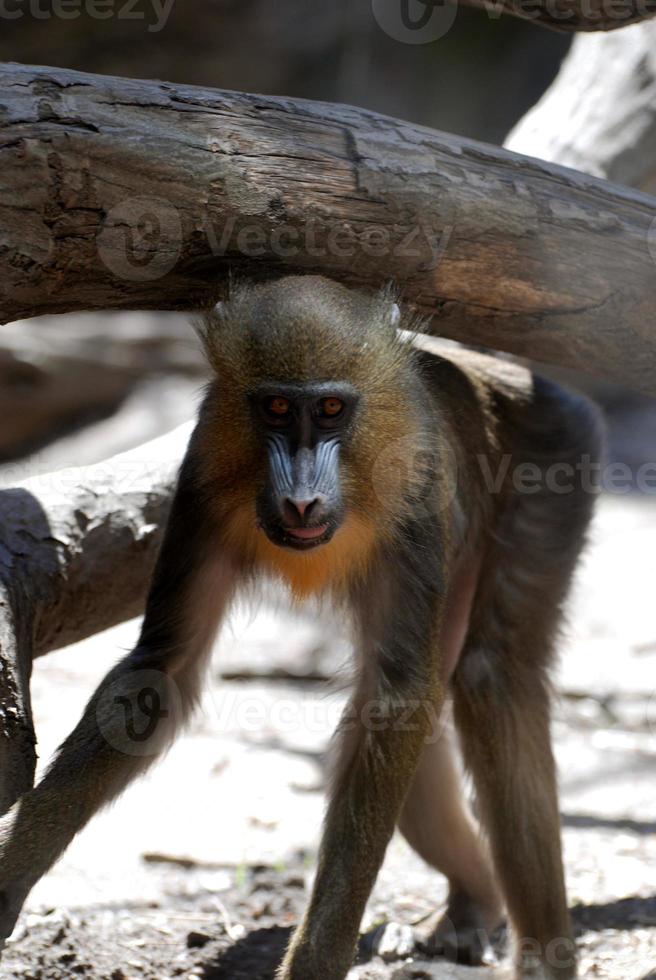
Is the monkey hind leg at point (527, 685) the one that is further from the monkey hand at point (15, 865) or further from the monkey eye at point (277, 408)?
the monkey hand at point (15, 865)

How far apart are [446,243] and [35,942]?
2537 mm

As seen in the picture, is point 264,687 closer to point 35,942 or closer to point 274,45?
point 35,942

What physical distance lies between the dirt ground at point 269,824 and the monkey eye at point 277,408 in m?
0.94

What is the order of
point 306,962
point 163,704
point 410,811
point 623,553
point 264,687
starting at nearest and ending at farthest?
point 306,962 < point 163,704 < point 410,811 < point 264,687 < point 623,553

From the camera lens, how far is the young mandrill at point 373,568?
3062mm

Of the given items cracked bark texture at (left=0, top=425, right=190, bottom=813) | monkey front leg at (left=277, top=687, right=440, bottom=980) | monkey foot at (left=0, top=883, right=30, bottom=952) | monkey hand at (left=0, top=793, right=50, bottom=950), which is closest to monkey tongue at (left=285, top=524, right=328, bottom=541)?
monkey front leg at (left=277, top=687, right=440, bottom=980)

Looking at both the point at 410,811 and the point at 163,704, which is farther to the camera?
the point at 410,811

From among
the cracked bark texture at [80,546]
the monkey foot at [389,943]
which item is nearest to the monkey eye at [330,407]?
the cracked bark texture at [80,546]

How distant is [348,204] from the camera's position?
3160mm

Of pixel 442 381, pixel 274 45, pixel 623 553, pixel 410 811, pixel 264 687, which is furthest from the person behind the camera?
pixel 274 45

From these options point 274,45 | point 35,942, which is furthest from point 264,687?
point 274,45

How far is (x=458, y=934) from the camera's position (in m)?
4.26

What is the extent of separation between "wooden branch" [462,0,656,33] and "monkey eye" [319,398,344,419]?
4.67 ft

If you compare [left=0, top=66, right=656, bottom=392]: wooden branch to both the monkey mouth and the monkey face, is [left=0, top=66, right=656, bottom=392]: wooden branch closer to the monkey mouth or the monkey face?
the monkey face
